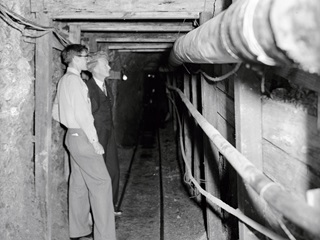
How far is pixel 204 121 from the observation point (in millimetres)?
2570

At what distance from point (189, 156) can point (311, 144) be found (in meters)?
5.33

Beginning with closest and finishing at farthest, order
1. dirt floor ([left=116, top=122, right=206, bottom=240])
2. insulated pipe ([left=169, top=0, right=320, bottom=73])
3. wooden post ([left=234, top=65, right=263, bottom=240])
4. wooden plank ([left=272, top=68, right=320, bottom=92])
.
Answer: insulated pipe ([left=169, top=0, right=320, bottom=73])
wooden plank ([left=272, top=68, right=320, bottom=92])
wooden post ([left=234, top=65, right=263, bottom=240])
dirt floor ([left=116, top=122, right=206, bottom=240])

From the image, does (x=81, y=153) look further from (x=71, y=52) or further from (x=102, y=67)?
(x=102, y=67)

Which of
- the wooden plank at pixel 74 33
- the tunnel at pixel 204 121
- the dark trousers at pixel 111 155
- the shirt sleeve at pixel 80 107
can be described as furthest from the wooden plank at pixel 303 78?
the wooden plank at pixel 74 33

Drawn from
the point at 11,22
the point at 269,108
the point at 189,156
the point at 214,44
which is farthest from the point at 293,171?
the point at 189,156

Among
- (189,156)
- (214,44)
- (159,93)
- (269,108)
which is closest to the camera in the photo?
(214,44)

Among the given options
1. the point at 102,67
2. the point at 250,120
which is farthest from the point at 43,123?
the point at 250,120

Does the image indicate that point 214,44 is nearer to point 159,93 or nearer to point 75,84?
point 75,84

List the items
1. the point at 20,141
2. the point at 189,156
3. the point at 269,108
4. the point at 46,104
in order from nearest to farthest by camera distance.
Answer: the point at 269,108
the point at 20,141
the point at 46,104
the point at 189,156

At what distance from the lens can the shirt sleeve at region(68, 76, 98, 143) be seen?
3412 millimetres

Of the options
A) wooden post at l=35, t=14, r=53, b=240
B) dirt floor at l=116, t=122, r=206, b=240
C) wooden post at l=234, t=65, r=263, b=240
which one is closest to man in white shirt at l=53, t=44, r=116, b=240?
wooden post at l=35, t=14, r=53, b=240

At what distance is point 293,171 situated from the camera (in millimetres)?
1616

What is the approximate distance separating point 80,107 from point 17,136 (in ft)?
2.29

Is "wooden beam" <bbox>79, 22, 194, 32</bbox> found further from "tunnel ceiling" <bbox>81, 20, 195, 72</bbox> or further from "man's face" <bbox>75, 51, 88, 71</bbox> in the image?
"man's face" <bbox>75, 51, 88, 71</bbox>
